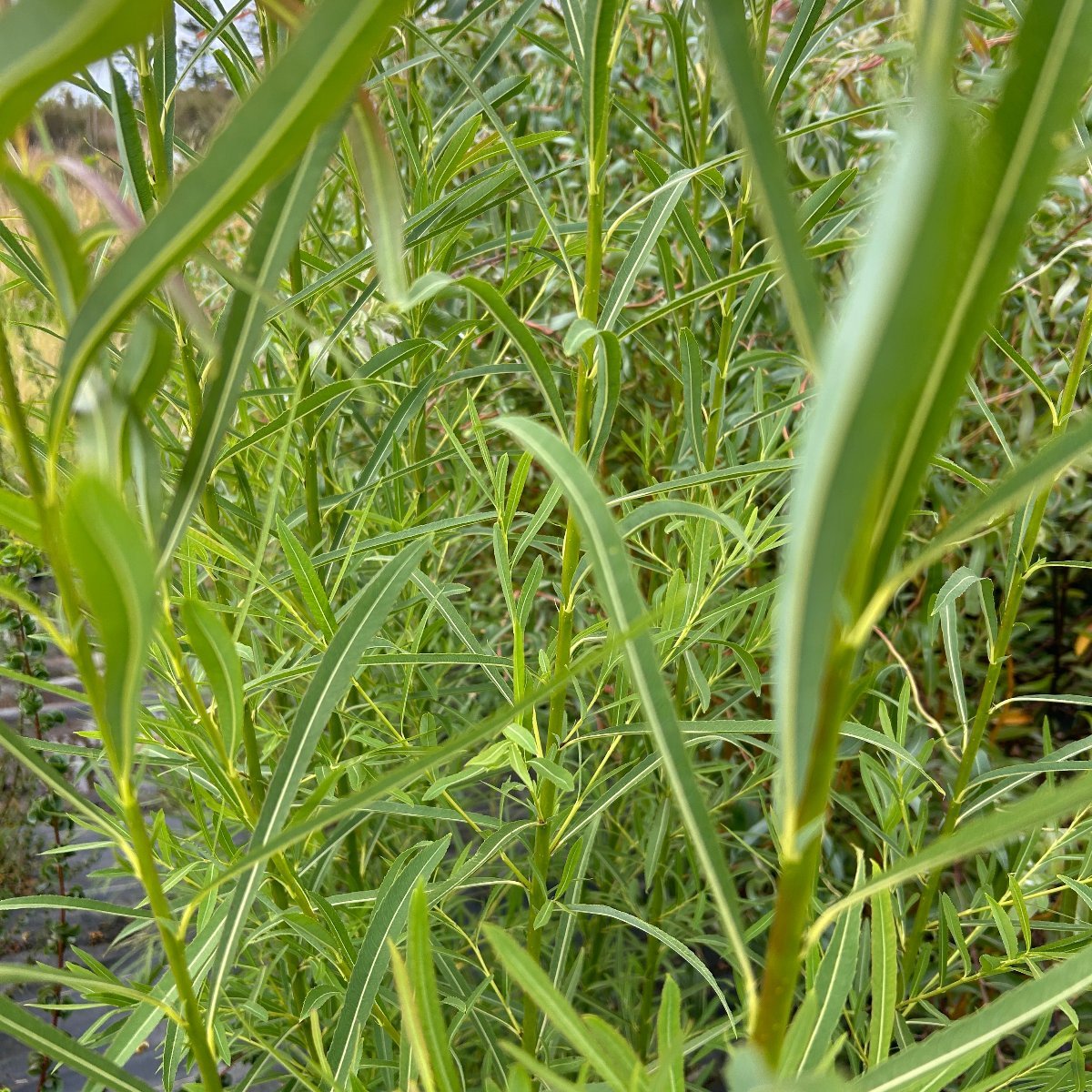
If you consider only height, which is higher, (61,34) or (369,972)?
(61,34)

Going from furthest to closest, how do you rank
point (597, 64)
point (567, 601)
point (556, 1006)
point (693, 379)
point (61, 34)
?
point (693, 379) → point (567, 601) → point (597, 64) → point (556, 1006) → point (61, 34)

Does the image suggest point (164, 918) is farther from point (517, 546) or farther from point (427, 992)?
point (517, 546)

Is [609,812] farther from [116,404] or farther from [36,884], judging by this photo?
[36,884]

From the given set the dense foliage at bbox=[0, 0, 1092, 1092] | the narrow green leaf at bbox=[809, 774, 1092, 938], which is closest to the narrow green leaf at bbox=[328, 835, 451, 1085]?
the dense foliage at bbox=[0, 0, 1092, 1092]

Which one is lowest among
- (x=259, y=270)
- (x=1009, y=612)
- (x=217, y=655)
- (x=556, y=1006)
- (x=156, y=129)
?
(x=1009, y=612)

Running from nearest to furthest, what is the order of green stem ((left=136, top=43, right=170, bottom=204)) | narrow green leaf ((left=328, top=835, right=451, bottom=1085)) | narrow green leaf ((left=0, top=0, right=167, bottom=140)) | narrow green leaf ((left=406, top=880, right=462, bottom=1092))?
narrow green leaf ((left=0, top=0, right=167, bottom=140))
narrow green leaf ((left=406, top=880, right=462, bottom=1092))
narrow green leaf ((left=328, top=835, right=451, bottom=1085))
green stem ((left=136, top=43, right=170, bottom=204))

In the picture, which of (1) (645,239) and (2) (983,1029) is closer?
(2) (983,1029)

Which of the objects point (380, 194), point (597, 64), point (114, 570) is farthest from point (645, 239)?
point (114, 570)

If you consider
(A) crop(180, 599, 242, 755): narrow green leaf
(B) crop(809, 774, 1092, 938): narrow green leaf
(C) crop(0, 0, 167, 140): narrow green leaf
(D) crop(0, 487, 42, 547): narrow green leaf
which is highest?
(C) crop(0, 0, 167, 140): narrow green leaf

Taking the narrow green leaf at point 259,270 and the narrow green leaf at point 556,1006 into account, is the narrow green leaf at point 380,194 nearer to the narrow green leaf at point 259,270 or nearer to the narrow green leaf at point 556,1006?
the narrow green leaf at point 259,270

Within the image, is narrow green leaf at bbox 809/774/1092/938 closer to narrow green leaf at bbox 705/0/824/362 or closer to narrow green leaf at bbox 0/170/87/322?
narrow green leaf at bbox 705/0/824/362

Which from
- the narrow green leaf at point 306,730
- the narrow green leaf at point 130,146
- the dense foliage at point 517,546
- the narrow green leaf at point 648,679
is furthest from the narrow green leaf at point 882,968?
the narrow green leaf at point 130,146

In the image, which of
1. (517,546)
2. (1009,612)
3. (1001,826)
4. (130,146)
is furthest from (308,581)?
(1009,612)

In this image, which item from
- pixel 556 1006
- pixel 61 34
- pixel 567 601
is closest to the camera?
pixel 61 34
